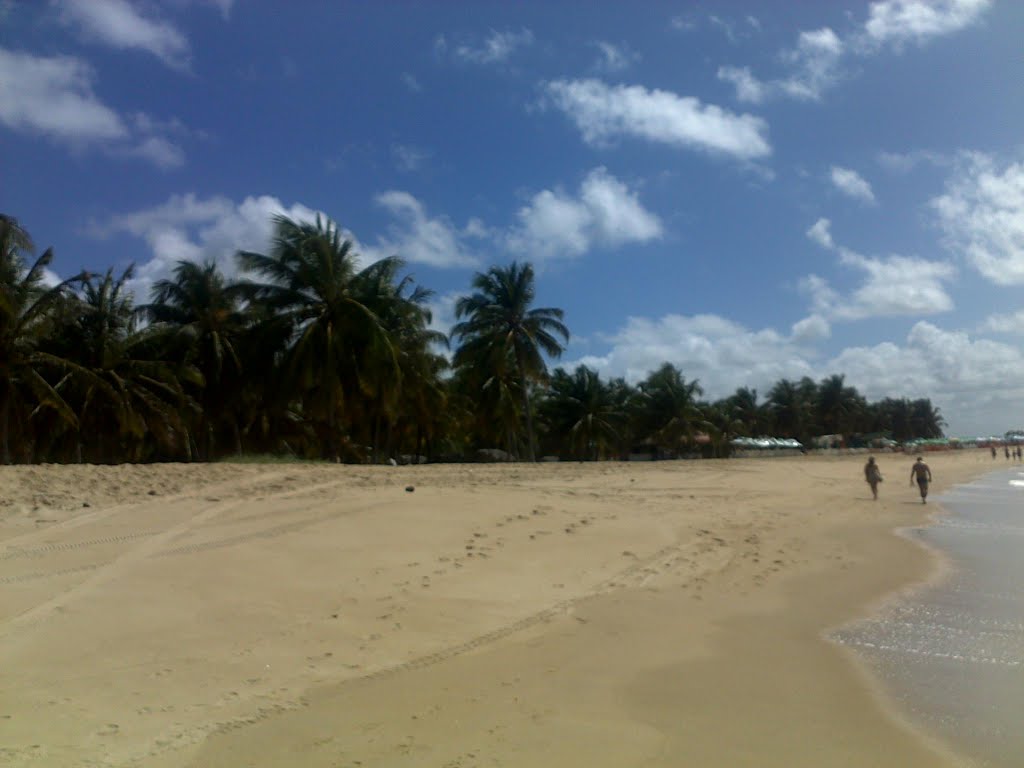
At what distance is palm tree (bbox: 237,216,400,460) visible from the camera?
1016 inches

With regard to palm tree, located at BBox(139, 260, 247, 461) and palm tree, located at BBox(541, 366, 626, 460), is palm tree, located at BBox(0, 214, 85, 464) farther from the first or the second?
palm tree, located at BBox(541, 366, 626, 460)

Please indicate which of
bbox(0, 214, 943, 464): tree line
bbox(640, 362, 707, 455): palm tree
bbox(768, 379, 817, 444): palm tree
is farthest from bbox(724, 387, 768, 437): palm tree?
bbox(0, 214, 943, 464): tree line

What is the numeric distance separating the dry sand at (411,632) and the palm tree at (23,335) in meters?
11.8

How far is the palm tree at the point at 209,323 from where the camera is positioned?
29.6m

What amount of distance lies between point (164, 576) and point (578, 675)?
157 inches

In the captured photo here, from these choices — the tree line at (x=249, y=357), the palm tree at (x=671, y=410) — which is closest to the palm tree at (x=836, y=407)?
the palm tree at (x=671, y=410)

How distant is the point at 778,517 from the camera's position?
1548cm

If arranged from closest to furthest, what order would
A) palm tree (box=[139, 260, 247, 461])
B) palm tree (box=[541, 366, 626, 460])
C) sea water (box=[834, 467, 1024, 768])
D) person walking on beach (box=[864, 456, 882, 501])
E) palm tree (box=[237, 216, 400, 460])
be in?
sea water (box=[834, 467, 1024, 768])
person walking on beach (box=[864, 456, 882, 501])
palm tree (box=[237, 216, 400, 460])
palm tree (box=[139, 260, 247, 461])
palm tree (box=[541, 366, 626, 460])

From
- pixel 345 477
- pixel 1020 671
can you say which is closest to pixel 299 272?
pixel 345 477

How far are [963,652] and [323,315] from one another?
2257 centimetres

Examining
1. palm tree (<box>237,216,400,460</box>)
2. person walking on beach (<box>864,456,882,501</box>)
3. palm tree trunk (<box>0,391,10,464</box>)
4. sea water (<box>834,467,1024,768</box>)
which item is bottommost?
sea water (<box>834,467,1024,768</box>)

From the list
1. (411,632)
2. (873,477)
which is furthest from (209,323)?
(411,632)

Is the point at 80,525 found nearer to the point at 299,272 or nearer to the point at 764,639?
the point at 764,639

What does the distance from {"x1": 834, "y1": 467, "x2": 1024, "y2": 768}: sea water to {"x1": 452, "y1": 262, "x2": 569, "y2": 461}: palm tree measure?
23.9 metres
